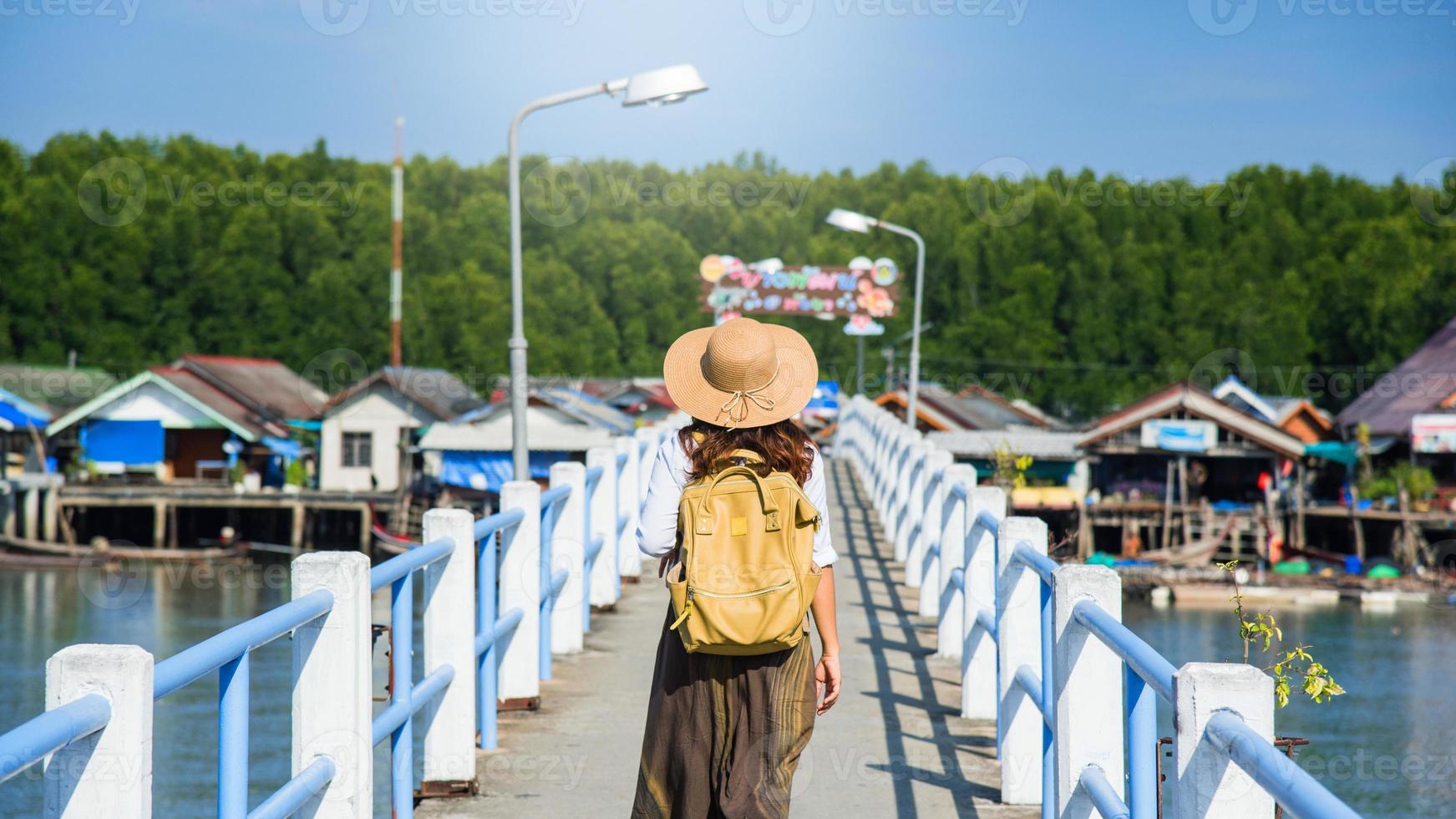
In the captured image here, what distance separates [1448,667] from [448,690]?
34.2 meters

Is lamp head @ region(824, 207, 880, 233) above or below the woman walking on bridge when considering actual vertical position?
above

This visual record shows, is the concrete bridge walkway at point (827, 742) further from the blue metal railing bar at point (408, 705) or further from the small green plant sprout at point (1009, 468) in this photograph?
the small green plant sprout at point (1009, 468)

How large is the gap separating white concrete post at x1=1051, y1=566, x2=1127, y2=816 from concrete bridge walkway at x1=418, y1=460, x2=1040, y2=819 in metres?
1.30

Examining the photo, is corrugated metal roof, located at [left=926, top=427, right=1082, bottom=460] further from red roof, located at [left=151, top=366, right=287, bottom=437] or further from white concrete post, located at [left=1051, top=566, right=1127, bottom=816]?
white concrete post, located at [left=1051, top=566, right=1127, bottom=816]

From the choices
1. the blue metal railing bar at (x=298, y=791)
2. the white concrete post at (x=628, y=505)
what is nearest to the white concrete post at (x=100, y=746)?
the blue metal railing bar at (x=298, y=791)

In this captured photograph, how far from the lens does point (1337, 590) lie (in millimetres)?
44656

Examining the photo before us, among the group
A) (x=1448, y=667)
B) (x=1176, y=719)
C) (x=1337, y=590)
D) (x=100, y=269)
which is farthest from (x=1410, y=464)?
(x=100, y=269)

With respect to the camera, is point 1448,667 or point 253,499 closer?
point 1448,667

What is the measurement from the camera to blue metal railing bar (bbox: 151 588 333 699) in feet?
9.22

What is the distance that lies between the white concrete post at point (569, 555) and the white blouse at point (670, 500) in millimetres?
4421

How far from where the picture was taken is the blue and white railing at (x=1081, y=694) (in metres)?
2.76

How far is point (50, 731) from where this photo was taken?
7.80 ft

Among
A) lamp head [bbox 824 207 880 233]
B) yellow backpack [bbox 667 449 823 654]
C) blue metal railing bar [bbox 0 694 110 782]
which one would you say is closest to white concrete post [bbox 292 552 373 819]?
yellow backpack [bbox 667 449 823 654]

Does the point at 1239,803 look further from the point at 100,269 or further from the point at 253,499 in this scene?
the point at 100,269
